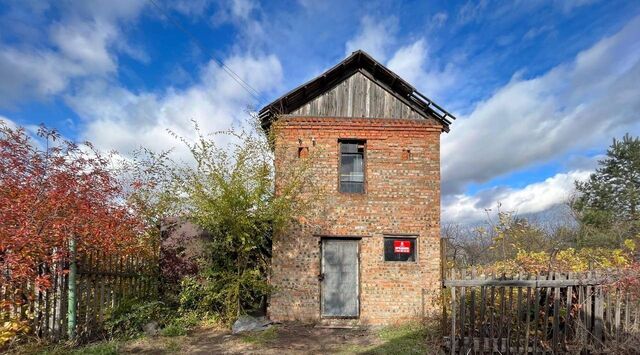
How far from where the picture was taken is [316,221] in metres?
10.2

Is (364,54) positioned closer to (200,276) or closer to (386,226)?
(386,226)

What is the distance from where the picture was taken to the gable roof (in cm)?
1068

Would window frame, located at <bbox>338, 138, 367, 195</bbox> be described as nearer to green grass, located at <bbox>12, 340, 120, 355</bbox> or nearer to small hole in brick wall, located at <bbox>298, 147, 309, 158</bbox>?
small hole in brick wall, located at <bbox>298, 147, 309, 158</bbox>

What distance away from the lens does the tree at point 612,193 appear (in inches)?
863

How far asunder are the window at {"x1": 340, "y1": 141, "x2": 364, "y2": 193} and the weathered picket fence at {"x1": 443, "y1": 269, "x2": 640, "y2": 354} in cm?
417

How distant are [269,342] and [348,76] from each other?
7085 millimetres

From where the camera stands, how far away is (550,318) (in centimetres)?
686

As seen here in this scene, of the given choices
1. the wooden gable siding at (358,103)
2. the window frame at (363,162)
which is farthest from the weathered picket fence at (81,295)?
the wooden gable siding at (358,103)

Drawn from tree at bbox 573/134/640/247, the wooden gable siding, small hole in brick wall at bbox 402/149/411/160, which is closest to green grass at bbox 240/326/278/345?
→ small hole in brick wall at bbox 402/149/411/160

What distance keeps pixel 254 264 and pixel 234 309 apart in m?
1.16

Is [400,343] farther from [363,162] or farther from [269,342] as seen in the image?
[363,162]

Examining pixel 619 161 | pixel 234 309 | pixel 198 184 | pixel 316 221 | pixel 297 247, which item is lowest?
pixel 234 309

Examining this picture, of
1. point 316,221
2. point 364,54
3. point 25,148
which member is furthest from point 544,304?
point 25,148

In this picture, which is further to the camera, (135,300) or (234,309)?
(234,309)
